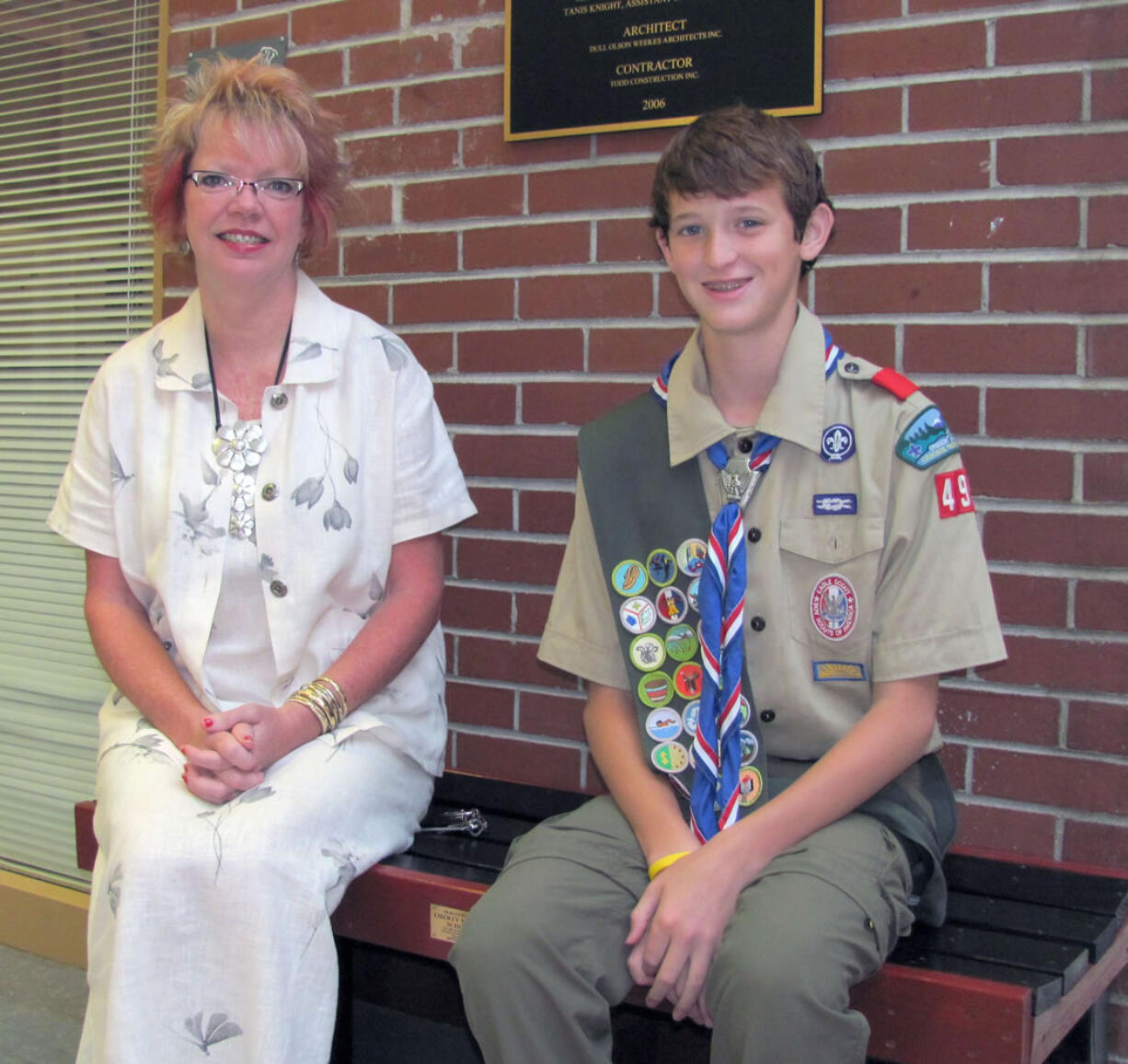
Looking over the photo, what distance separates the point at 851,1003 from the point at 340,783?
87 centimetres

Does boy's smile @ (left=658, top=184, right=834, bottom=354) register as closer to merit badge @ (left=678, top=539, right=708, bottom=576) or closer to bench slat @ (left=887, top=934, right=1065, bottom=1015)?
merit badge @ (left=678, top=539, right=708, bottom=576)

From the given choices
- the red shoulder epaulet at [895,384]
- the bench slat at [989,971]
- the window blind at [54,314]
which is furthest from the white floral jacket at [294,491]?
the window blind at [54,314]

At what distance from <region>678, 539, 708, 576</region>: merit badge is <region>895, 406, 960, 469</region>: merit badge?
0.34 meters

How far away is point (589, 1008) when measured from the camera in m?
1.67

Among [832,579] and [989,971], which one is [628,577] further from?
[989,971]

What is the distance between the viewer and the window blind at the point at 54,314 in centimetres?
332

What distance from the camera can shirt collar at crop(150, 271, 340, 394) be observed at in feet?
7.48

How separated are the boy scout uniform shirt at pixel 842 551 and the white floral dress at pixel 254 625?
1.76 ft

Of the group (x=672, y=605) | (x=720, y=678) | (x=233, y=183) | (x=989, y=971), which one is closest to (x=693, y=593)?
(x=672, y=605)

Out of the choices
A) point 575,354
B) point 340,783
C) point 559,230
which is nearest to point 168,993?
point 340,783

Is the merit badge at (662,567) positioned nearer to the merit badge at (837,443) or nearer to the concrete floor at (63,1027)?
the merit badge at (837,443)

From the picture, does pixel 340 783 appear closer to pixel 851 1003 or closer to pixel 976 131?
pixel 851 1003

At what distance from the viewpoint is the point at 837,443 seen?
1.92m

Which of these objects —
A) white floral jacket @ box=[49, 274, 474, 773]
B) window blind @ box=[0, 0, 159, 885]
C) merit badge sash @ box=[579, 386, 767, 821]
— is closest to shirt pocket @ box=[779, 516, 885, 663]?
merit badge sash @ box=[579, 386, 767, 821]
